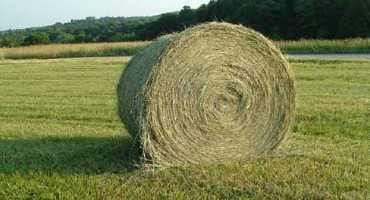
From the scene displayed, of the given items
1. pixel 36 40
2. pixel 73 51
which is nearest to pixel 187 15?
pixel 36 40

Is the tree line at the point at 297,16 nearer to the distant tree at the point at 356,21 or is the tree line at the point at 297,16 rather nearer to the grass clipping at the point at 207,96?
the distant tree at the point at 356,21

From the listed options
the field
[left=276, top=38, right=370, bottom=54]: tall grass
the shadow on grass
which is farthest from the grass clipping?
the field

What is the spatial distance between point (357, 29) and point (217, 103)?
32.6 meters

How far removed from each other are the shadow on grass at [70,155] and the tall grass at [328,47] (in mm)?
21927

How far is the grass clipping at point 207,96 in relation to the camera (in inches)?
231

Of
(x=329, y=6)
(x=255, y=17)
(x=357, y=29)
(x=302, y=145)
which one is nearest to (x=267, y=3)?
(x=255, y=17)

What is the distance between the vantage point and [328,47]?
2830 centimetres

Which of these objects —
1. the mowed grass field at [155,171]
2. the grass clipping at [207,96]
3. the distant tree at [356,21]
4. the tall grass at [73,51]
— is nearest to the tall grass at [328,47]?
the distant tree at [356,21]

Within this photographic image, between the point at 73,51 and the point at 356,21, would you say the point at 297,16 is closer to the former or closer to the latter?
the point at 356,21

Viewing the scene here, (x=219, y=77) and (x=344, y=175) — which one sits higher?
(x=219, y=77)

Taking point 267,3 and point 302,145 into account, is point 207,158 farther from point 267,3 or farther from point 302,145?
point 267,3

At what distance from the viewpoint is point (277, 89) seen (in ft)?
21.4

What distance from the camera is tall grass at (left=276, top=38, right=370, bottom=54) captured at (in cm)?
2698

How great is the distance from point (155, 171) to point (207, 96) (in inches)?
43.5
